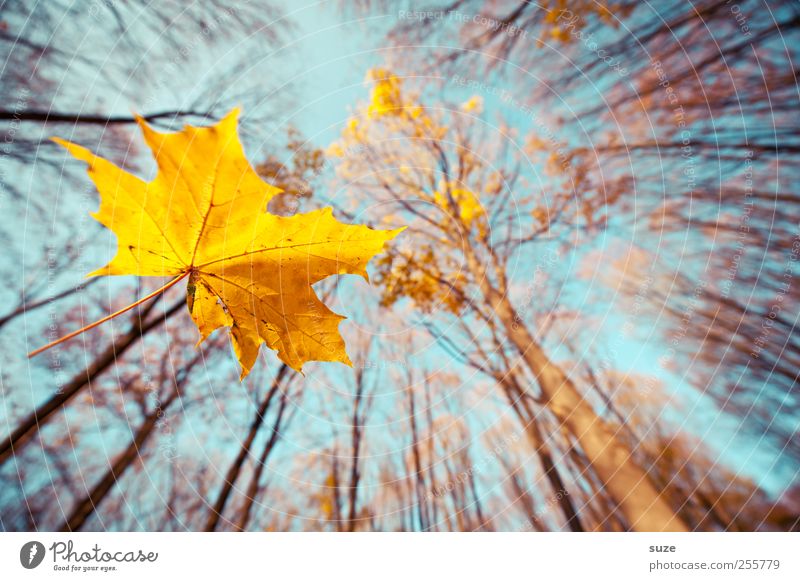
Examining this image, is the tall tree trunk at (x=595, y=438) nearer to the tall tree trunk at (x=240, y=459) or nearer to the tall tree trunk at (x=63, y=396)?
the tall tree trunk at (x=240, y=459)

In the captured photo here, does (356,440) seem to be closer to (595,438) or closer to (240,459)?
(240,459)

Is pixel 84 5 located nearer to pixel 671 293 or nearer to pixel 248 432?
pixel 248 432

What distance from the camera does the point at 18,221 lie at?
785mm

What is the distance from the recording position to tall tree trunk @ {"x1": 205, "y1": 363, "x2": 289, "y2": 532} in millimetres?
774

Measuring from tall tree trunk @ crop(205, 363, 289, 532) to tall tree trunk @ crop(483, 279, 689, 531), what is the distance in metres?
0.57

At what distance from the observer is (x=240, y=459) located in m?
0.86

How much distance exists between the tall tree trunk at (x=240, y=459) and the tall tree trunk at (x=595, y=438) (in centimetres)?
57

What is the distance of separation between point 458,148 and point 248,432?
2.78ft

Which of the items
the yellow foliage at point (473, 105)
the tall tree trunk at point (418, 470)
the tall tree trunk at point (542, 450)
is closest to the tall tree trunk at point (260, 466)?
the tall tree trunk at point (418, 470)
